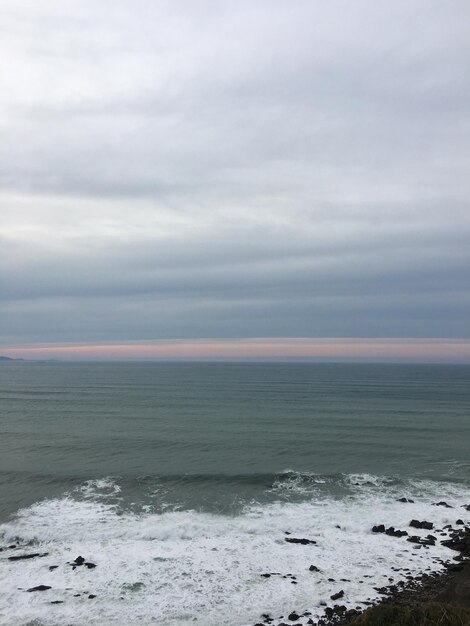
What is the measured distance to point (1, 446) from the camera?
153ft

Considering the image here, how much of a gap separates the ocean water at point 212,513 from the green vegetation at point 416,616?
2.59 m

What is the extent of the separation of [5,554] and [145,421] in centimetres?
4356

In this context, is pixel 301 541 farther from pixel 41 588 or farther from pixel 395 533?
pixel 41 588

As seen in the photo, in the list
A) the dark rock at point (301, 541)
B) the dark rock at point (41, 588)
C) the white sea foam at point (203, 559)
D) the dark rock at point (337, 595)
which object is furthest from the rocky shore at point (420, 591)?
the dark rock at point (41, 588)

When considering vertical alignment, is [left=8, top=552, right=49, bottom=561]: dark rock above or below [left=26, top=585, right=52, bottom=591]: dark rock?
below

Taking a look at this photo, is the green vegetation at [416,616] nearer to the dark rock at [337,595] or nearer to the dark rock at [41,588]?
the dark rock at [337,595]

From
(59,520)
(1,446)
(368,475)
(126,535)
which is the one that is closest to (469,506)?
(368,475)

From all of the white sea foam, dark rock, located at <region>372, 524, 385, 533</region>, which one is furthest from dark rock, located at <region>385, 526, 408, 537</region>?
the white sea foam

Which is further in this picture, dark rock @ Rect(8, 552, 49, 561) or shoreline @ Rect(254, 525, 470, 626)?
dark rock @ Rect(8, 552, 49, 561)

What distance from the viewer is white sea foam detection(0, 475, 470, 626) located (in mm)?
17281

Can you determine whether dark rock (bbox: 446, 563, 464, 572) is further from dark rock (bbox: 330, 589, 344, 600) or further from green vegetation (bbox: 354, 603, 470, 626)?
dark rock (bbox: 330, 589, 344, 600)

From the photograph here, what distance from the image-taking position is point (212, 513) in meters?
27.1

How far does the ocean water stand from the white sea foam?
0.07 m

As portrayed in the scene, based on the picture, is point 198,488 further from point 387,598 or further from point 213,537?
point 387,598
